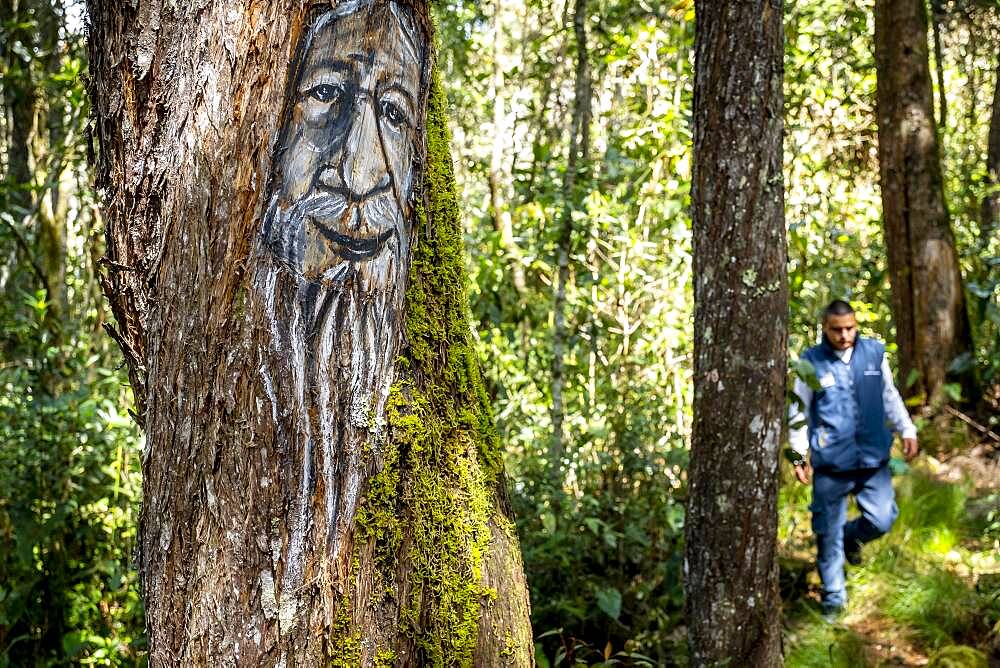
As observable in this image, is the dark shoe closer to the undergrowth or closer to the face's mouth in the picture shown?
the undergrowth

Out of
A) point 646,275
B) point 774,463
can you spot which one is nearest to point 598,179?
point 646,275

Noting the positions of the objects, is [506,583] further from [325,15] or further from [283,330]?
[325,15]

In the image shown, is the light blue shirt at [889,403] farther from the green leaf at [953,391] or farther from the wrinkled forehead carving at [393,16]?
the wrinkled forehead carving at [393,16]

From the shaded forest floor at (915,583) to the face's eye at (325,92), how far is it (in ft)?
12.2

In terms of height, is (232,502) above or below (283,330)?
below

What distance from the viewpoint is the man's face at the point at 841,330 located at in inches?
207

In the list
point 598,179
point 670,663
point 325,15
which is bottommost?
point 670,663

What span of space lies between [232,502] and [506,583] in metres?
0.77

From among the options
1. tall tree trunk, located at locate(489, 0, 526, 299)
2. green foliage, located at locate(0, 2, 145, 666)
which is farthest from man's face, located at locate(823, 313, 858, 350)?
green foliage, located at locate(0, 2, 145, 666)

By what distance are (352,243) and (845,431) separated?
4036 mm

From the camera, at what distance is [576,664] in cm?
422

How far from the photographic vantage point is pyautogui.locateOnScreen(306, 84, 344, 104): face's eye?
2201mm

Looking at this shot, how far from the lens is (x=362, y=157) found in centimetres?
224

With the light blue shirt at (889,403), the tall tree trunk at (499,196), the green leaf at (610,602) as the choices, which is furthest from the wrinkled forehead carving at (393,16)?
the tall tree trunk at (499,196)
